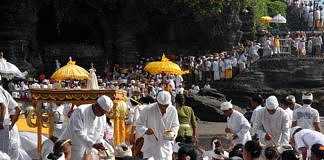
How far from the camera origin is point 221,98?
29.6 m

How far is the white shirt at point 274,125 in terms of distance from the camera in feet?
34.7

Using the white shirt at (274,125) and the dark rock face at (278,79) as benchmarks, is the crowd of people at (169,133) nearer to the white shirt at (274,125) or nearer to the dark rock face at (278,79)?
the white shirt at (274,125)

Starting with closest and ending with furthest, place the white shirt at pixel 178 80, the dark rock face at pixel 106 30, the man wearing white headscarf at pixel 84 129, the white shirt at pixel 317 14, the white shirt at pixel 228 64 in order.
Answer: the man wearing white headscarf at pixel 84 129
the white shirt at pixel 178 80
the white shirt at pixel 228 64
the dark rock face at pixel 106 30
the white shirt at pixel 317 14

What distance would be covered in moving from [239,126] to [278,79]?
71.8ft

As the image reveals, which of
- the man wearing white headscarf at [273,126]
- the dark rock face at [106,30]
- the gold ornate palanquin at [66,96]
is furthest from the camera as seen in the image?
the dark rock face at [106,30]

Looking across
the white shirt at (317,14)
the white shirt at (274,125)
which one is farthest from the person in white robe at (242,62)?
the white shirt at (274,125)

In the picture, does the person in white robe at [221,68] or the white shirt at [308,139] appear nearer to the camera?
the white shirt at [308,139]

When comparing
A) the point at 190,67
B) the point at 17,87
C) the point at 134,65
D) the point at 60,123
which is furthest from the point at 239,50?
the point at 60,123

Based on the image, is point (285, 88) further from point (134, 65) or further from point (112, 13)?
point (112, 13)

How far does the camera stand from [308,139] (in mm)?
7387

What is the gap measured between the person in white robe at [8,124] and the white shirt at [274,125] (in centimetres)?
388

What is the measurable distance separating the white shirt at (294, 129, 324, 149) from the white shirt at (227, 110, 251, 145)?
2.88 m

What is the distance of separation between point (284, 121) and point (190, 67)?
24.2m

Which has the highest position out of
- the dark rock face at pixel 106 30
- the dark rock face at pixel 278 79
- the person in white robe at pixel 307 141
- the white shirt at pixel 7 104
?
the dark rock face at pixel 106 30
